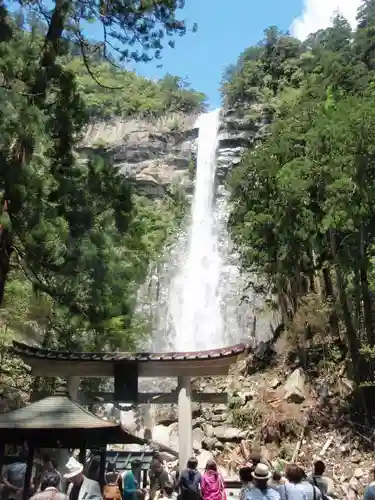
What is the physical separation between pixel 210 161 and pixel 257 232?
43.6 feet

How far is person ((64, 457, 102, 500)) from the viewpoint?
17.0 feet

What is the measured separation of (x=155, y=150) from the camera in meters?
30.4

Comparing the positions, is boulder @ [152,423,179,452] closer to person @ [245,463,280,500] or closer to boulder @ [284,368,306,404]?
boulder @ [284,368,306,404]

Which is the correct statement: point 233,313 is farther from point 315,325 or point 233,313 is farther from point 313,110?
point 313,110

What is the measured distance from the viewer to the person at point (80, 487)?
5.17m

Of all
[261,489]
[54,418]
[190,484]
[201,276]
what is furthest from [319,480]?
[201,276]

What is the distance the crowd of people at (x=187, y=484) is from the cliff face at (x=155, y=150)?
2226 cm

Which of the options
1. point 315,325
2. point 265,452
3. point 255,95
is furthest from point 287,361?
point 255,95

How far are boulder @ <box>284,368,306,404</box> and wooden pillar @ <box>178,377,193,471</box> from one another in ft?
19.0

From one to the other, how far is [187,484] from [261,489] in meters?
1.90

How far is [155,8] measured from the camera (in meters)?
7.17

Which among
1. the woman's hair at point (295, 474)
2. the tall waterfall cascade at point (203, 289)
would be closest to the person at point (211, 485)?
the woman's hair at point (295, 474)

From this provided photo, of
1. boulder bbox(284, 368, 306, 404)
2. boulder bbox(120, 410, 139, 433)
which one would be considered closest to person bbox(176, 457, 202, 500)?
boulder bbox(284, 368, 306, 404)

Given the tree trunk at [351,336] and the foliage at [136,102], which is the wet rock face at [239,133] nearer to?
the foliage at [136,102]
